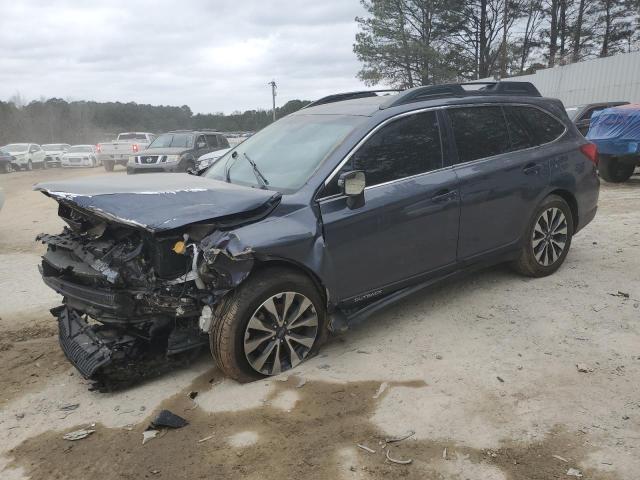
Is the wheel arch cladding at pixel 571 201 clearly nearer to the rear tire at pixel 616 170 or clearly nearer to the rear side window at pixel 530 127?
the rear side window at pixel 530 127

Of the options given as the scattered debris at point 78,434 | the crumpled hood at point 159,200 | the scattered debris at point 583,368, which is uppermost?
the crumpled hood at point 159,200

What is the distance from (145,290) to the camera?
10.9ft

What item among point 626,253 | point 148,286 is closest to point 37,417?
point 148,286

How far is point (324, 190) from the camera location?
368cm

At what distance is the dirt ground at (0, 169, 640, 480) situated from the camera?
2.71 meters

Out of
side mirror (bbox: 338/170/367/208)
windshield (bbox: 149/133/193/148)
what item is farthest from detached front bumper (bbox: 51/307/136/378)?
windshield (bbox: 149/133/193/148)

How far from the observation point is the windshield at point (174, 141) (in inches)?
621

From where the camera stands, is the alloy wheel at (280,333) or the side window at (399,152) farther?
the side window at (399,152)

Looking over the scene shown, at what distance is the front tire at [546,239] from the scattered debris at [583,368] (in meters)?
1.61

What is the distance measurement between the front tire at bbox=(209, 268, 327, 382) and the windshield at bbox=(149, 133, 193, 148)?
12.9 metres

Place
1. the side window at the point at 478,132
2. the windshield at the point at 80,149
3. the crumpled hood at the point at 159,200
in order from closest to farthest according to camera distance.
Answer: the crumpled hood at the point at 159,200 < the side window at the point at 478,132 < the windshield at the point at 80,149

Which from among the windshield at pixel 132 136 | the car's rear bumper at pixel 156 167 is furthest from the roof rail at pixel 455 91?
the windshield at pixel 132 136

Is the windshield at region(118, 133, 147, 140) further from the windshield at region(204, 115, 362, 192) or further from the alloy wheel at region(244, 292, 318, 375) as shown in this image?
the alloy wheel at region(244, 292, 318, 375)

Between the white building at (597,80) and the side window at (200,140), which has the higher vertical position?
the white building at (597,80)
